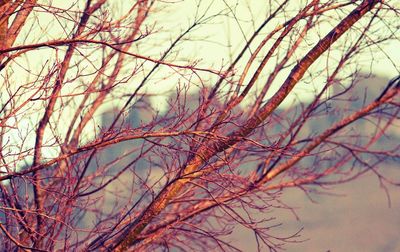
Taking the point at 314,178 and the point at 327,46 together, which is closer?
the point at 327,46

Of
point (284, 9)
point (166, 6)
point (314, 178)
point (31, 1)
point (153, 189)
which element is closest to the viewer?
point (31, 1)

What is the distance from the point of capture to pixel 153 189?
888 cm

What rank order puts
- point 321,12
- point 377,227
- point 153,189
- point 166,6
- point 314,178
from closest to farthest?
point 153,189 < point 321,12 < point 166,6 < point 314,178 < point 377,227

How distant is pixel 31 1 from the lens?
25.6 ft

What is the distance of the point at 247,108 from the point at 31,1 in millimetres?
4980

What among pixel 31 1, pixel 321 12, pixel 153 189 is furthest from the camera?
pixel 321 12

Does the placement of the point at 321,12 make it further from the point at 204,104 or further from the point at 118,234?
the point at 118,234

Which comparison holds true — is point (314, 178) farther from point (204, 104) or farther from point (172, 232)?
point (204, 104)

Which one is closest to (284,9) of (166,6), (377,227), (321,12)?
(321,12)

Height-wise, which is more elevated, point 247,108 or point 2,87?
point 247,108

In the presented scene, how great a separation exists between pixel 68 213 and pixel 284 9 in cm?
400

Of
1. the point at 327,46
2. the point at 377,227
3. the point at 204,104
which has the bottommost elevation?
the point at 204,104

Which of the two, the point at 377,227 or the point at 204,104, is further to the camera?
the point at 377,227

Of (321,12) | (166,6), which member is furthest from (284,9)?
(166,6)
